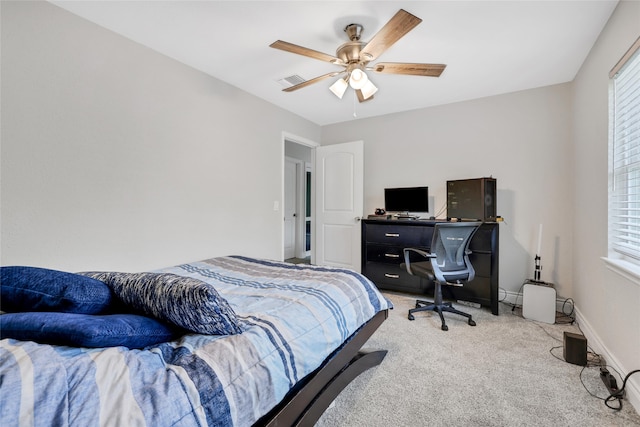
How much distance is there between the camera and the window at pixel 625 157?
1.64m

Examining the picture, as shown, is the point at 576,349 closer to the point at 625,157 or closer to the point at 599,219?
the point at 599,219

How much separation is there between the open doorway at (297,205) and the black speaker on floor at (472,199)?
2.85 meters

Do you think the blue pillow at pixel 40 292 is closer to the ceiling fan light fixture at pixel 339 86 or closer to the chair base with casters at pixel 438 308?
the ceiling fan light fixture at pixel 339 86

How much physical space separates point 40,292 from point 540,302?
3.59 meters

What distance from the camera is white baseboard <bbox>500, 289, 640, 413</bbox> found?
4.88ft

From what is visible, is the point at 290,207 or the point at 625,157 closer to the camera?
the point at 625,157

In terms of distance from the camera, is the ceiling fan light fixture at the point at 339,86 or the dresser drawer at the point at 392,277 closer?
the ceiling fan light fixture at the point at 339,86

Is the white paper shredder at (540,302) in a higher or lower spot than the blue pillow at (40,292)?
lower

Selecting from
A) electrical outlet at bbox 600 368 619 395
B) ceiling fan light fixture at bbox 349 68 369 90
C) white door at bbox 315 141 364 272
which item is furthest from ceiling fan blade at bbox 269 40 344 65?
electrical outlet at bbox 600 368 619 395

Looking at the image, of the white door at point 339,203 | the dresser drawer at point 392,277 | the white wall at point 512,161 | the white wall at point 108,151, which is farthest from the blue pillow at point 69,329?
the white wall at point 512,161

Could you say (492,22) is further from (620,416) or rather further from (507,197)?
(620,416)

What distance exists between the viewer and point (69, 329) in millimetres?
772

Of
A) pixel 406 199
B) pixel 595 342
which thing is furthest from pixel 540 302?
pixel 406 199

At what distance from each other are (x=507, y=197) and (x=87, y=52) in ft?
13.8
